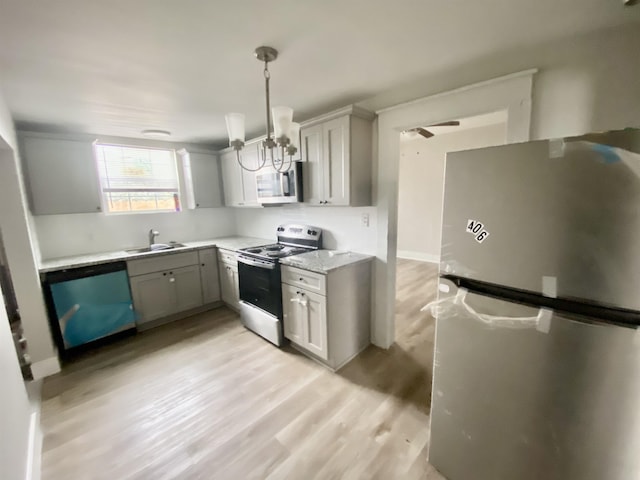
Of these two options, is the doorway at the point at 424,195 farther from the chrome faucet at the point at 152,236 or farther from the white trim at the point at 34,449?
the chrome faucet at the point at 152,236

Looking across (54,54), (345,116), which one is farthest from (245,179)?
(54,54)

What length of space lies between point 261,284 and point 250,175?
153 centimetres

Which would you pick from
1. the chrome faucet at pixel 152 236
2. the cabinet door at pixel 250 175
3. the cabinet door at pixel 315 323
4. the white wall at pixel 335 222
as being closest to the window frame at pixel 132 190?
the chrome faucet at pixel 152 236

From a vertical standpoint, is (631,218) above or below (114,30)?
below

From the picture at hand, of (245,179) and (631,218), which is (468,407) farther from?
(245,179)

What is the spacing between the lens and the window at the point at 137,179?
3.34 metres

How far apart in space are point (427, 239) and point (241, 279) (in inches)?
165

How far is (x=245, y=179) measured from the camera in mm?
3566

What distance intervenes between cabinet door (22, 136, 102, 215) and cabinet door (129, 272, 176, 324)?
1.01 metres

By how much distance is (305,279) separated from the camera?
7.68 feet

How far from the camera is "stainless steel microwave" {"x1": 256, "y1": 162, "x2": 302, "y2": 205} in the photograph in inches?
104

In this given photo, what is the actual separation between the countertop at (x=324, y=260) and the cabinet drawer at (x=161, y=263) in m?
1.57

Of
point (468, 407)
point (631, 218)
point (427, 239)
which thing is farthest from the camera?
point (427, 239)

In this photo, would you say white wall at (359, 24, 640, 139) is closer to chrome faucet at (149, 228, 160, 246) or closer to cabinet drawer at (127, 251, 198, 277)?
cabinet drawer at (127, 251, 198, 277)
